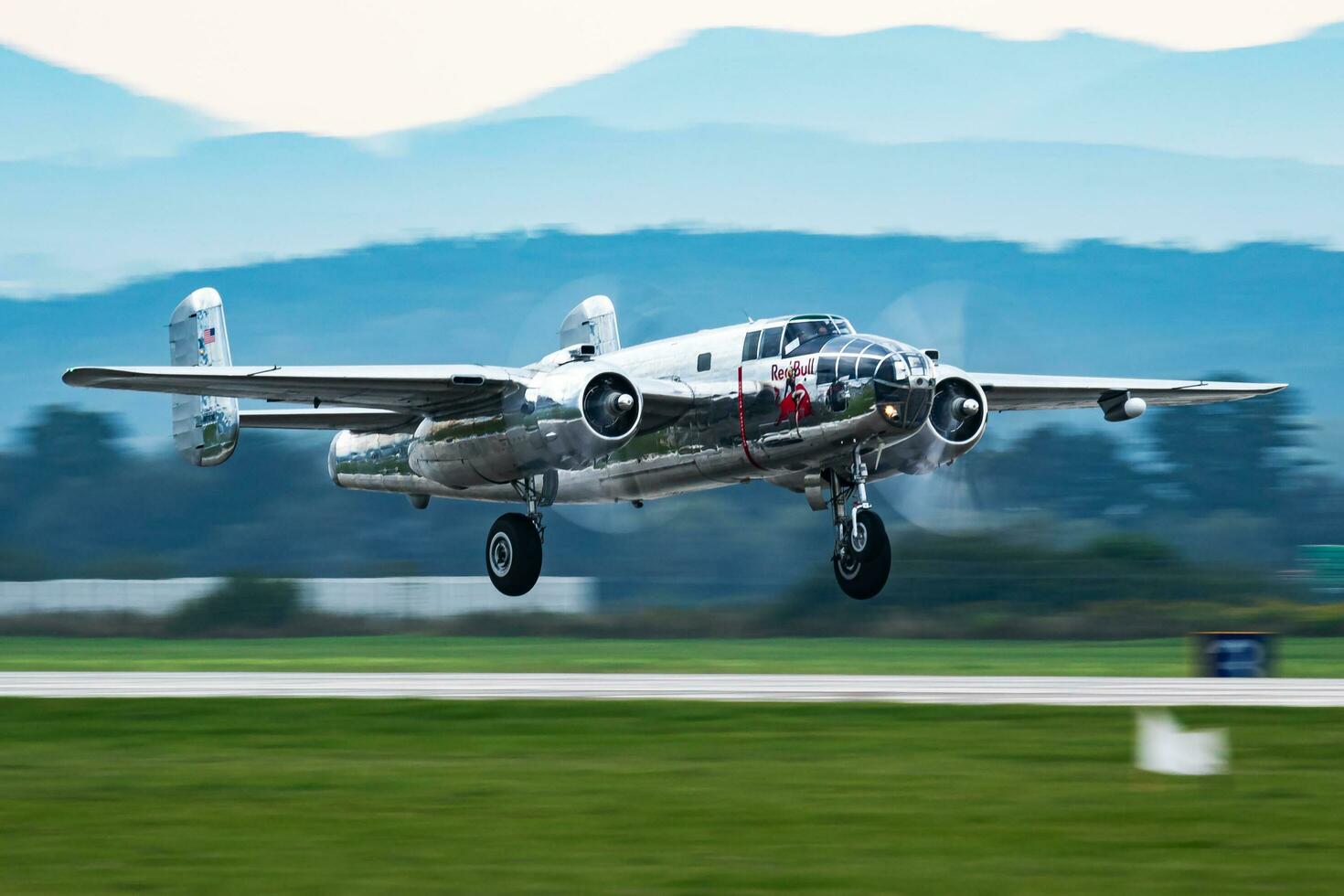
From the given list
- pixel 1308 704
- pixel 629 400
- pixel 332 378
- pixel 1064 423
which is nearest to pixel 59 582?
pixel 332 378

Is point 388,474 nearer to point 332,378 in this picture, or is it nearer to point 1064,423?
point 332,378

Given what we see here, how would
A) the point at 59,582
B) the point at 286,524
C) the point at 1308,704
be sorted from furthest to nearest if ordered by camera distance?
the point at 286,524
the point at 59,582
the point at 1308,704

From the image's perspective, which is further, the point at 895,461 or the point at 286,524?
the point at 286,524

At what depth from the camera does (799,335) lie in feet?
97.0

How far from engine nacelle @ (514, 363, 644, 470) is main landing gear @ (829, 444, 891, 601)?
4.33 metres

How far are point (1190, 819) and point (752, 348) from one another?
56.8 feet

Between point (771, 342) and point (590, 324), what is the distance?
32.8ft

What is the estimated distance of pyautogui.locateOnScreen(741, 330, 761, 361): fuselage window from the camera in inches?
1188

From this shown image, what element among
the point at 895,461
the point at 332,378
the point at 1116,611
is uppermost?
the point at 332,378

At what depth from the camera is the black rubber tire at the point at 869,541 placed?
30.5 metres

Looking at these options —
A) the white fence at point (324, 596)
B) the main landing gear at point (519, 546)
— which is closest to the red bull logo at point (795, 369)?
the main landing gear at point (519, 546)

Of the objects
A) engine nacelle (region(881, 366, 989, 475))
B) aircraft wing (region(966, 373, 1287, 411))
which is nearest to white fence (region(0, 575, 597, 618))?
aircraft wing (region(966, 373, 1287, 411))

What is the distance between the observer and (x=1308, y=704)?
22.3 m

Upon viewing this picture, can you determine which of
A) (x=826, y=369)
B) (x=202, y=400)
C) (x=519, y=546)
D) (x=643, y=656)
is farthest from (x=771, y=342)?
(x=202, y=400)
